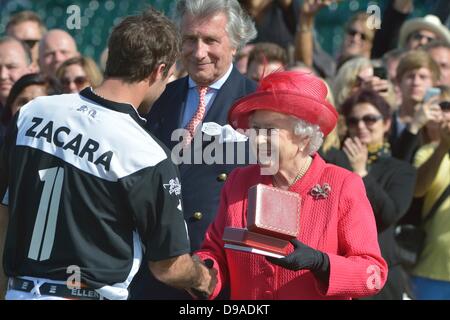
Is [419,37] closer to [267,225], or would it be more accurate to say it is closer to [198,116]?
[198,116]

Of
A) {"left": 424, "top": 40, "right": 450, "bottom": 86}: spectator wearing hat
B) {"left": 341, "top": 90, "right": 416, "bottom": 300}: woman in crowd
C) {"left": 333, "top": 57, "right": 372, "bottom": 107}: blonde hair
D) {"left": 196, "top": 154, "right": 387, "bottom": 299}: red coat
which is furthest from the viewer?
{"left": 424, "top": 40, "right": 450, "bottom": 86}: spectator wearing hat

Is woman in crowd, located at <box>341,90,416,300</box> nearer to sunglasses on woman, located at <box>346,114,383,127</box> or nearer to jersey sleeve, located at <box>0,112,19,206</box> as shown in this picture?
sunglasses on woman, located at <box>346,114,383,127</box>

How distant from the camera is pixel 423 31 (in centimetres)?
894

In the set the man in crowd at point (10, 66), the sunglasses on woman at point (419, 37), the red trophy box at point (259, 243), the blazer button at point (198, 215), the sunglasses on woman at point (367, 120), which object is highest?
the sunglasses on woman at point (419, 37)

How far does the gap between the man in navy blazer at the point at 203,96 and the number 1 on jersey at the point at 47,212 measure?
46.0 inches

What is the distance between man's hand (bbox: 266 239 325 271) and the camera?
4.21 m

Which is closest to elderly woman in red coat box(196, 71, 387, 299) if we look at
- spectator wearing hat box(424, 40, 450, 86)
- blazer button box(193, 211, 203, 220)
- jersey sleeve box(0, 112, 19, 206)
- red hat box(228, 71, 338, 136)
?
red hat box(228, 71, 338, 136)

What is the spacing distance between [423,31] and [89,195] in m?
5.37

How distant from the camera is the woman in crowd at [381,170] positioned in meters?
6.54

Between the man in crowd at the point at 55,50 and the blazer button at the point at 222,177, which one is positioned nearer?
the blazer button at the point at 222,177

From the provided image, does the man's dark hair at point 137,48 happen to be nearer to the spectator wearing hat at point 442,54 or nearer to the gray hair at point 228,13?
the gray hair at point 228,13

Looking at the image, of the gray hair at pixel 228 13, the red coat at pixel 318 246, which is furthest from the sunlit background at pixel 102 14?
the red coat at pixel 318 246

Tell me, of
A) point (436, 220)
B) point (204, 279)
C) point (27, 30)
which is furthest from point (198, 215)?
point (27, 30)
